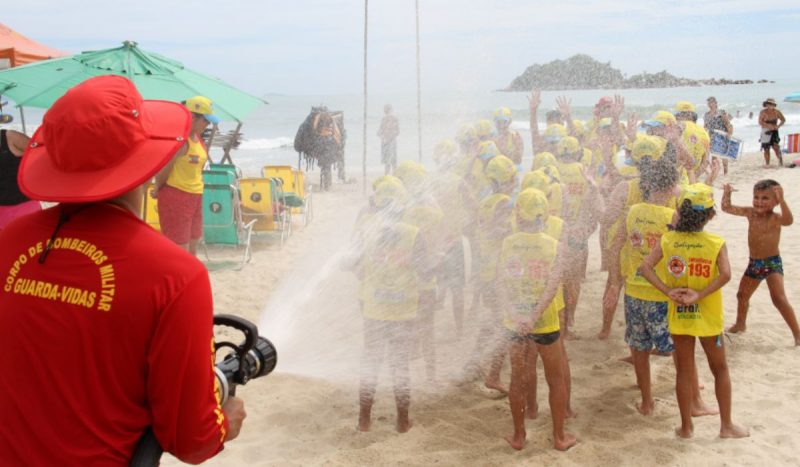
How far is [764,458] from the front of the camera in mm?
4516

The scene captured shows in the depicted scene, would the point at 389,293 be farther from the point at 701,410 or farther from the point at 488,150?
the point at 488,150

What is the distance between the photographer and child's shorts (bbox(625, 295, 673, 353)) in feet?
16.8

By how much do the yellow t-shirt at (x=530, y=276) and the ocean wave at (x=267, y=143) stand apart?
3381cm

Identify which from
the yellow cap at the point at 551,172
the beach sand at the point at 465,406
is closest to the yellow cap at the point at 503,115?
the yellow cap at the point at 551,172

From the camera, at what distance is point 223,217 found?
983 cm

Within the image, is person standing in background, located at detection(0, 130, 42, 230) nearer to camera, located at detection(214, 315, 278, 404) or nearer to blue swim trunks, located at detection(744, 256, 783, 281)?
camera, located at detection(214, 315, 278, 404)

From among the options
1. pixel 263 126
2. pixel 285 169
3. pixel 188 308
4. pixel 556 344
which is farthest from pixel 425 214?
pixel 263 126

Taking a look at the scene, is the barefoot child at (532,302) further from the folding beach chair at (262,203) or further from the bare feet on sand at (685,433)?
the folding beach chair at (262,203)

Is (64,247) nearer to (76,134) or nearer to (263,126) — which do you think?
(76,134)

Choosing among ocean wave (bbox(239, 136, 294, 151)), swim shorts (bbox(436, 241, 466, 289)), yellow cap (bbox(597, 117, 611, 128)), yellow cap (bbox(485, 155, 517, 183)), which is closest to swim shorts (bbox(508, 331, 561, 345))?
swim shorts (bbox(436, 241, 466, 289))

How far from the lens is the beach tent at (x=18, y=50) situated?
10245mm

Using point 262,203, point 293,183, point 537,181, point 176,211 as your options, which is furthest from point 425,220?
point 293,183

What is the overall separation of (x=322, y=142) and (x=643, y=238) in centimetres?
1346

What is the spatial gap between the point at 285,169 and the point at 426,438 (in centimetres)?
914
